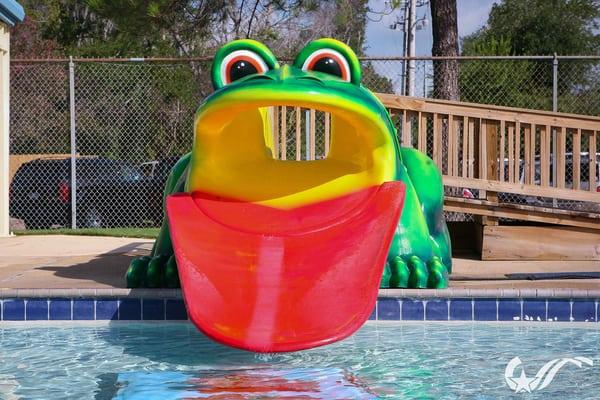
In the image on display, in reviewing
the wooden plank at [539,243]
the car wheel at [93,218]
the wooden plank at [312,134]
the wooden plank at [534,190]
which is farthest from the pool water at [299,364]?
the car wheel at [93,218]

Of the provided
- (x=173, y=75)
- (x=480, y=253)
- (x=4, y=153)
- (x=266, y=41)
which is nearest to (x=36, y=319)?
(x=480, y=253)

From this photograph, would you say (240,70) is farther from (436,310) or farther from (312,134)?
(312,134)

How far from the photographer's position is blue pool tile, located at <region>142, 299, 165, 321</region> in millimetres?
5172

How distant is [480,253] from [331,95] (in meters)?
3.90

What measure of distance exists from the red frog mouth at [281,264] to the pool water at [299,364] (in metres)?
0.23

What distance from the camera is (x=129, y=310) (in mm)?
5195

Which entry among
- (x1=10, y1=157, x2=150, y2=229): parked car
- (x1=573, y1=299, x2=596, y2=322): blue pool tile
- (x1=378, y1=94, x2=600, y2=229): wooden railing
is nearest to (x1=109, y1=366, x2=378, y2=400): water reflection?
(x1=573, y1=299, x2=596, y2=322): blue pool tile

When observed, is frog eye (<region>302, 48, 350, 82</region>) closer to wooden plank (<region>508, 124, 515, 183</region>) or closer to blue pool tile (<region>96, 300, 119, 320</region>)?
blue pool tile (<region>96, 300, 119, 320</region>)

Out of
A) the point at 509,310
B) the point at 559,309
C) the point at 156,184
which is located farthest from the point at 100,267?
the point at 156,184

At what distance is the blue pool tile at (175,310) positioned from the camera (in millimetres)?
5180

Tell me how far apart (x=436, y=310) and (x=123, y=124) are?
11.3 m

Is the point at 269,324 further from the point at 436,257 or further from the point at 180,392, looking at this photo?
the point at 436,257

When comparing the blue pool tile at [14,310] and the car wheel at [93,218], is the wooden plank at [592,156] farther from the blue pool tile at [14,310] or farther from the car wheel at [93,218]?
the car wheel at [93,218]

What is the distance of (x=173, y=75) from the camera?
16578 millimetres
